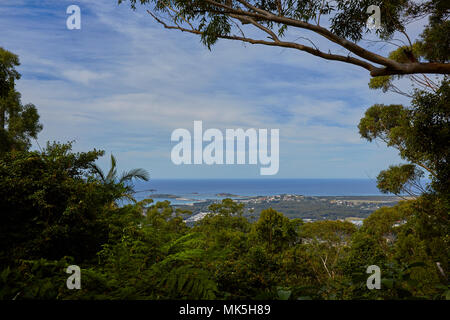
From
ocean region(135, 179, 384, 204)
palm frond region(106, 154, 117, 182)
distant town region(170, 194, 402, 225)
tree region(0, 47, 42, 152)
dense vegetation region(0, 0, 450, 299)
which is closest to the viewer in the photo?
dense vegetation region(0, 0, 450, 299)

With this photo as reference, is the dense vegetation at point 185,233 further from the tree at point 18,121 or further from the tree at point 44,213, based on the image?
the tree at point 18,121

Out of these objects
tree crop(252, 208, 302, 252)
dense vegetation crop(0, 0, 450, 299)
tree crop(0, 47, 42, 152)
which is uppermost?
tree crop(0, 47, 42, 152)

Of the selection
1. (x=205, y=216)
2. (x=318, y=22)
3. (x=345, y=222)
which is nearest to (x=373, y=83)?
(x=318, y=22)

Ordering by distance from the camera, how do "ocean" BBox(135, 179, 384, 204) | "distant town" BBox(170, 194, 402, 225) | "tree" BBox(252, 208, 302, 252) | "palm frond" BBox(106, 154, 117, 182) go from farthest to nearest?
"distant town" BBox(170, 194, 402, 225)
"tree" BBox(252, 208, 302, 252)
"ocean" BBox(135, 179, 384, 204)
"palm frond" BBox(106, 154, 117, 182)

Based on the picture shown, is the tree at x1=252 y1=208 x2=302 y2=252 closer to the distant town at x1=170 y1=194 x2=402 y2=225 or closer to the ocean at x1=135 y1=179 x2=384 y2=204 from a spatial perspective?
the ocean at x1=135 y1=179 x2=384 y2=204

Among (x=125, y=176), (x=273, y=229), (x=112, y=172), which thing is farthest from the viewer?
(x=273, y=229)

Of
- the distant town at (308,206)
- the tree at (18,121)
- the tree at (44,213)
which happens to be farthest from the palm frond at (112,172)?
the distant town at (308,206)

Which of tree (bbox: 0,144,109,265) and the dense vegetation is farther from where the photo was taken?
tree (bbox: 0,144,109,265)

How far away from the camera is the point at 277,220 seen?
44.3 feet

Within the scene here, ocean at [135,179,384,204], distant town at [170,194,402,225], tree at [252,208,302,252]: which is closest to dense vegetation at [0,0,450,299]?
ocean at [135,179,384,204]

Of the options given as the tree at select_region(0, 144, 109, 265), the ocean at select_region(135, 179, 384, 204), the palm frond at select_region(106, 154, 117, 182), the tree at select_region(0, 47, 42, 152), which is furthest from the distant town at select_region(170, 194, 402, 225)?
the tree at select_region(0, 144, 109, 265)

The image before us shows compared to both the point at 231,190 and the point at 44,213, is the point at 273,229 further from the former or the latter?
the point at 231,190

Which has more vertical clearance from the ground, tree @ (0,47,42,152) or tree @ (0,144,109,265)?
tree @ (0,47,42,152)

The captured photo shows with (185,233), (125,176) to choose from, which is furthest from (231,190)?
(185,233)
